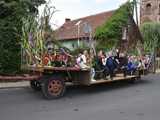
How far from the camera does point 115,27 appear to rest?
31.7m

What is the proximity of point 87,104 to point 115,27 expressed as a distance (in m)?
21.6

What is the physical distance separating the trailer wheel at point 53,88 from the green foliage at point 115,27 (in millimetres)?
18362

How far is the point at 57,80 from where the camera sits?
11.9 meters

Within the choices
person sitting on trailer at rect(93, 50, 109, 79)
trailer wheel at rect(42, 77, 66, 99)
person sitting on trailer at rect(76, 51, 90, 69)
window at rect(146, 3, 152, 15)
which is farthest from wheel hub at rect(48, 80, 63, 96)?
window at rect(146, 3, 152, 15)

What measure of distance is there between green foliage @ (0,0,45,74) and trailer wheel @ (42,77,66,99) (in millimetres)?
5579

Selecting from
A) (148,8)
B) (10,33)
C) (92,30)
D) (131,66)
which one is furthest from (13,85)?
(148,8)

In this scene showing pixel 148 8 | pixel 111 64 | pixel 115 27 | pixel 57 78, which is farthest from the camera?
pixel 148 8

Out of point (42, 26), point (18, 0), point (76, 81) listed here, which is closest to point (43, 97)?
point (76, 81)

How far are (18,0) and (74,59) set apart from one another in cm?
617

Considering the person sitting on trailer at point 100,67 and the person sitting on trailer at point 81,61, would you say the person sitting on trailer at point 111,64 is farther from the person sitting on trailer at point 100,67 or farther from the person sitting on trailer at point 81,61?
the person sitting on trailer at point 81,61

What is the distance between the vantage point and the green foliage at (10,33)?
55.3ft

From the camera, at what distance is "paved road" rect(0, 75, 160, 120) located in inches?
360

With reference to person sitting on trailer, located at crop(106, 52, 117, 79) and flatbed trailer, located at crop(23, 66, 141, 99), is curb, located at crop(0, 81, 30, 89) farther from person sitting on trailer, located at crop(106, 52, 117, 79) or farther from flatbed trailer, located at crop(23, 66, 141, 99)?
person sitting on trailer, located at crop(106, 52, 117, 79)

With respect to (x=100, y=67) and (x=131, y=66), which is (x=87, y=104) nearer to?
(x=100, y=67)
